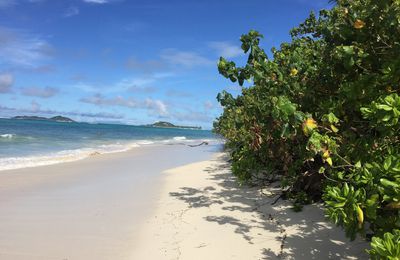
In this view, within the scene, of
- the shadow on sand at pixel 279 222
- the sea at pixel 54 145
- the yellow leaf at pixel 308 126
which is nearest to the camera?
the yellow leaf at pixel 308 126

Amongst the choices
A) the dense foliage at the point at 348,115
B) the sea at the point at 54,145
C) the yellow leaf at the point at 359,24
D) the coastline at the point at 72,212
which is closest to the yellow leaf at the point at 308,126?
the dense foliage at the point at 348,115

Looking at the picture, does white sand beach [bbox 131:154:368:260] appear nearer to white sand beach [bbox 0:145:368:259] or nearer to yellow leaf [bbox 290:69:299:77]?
white sand beach [bbox 0:145:368:259]

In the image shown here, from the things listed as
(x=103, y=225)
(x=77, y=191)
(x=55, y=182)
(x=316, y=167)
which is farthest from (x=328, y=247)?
(x=55, y=182)

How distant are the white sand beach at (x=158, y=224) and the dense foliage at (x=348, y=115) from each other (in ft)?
2.33

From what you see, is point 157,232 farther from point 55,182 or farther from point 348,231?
point 55,182

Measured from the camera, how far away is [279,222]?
6109mm

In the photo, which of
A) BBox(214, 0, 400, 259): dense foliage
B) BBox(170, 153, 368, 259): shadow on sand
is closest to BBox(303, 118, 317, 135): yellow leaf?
BBox(214, 0, 400, 259): dense foliage

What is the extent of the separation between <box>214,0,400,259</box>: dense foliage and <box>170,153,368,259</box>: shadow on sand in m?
0.47

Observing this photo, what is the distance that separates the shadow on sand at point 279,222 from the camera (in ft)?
15.7

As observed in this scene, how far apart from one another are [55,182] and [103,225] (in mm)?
4650

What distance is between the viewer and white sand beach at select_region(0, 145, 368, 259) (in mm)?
4863

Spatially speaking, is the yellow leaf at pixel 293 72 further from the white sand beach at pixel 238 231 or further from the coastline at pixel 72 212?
the coastline at pixel 72 212

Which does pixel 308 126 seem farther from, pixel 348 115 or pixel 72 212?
pixel 72 212

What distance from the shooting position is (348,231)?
3.39 metres
